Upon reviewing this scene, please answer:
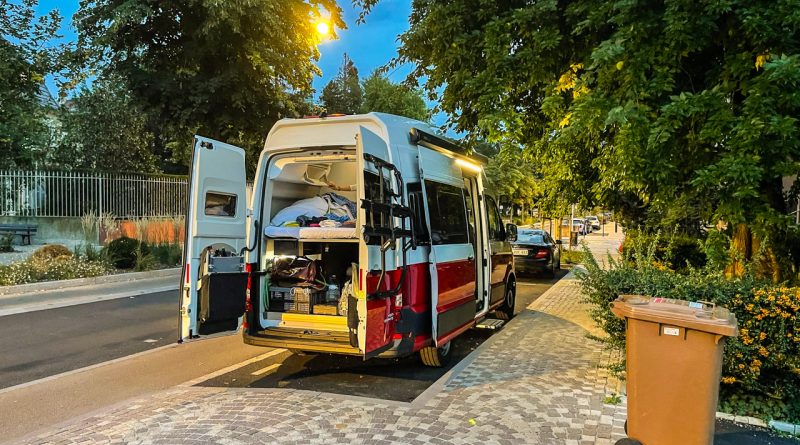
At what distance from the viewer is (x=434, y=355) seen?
5930 millimetres

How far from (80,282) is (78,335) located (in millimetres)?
5156

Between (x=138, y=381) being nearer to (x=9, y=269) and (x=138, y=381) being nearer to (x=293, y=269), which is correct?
(x=293, y=269)

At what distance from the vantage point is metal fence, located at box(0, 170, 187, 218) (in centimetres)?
1711

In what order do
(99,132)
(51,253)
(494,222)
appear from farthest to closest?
(99,132) → (51,253) → (494,222)

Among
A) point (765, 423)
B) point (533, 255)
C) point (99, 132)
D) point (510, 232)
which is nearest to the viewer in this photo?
point (765, 423)

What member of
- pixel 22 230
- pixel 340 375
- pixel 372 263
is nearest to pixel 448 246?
pixel 372 263

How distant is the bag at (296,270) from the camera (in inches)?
231

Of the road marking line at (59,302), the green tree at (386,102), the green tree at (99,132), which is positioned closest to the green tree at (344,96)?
the green tree at (386,102)

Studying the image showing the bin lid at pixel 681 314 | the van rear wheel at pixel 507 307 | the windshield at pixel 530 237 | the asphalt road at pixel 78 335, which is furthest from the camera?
the windshield at pixel 530 237

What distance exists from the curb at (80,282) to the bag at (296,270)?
7.98 m

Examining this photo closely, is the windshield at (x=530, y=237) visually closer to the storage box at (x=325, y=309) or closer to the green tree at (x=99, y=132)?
the storage box at (x=325, y=309)

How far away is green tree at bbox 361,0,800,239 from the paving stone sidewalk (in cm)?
207

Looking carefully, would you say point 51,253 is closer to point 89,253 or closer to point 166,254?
point 89,253

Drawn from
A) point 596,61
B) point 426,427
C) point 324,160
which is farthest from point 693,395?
point 324,160
